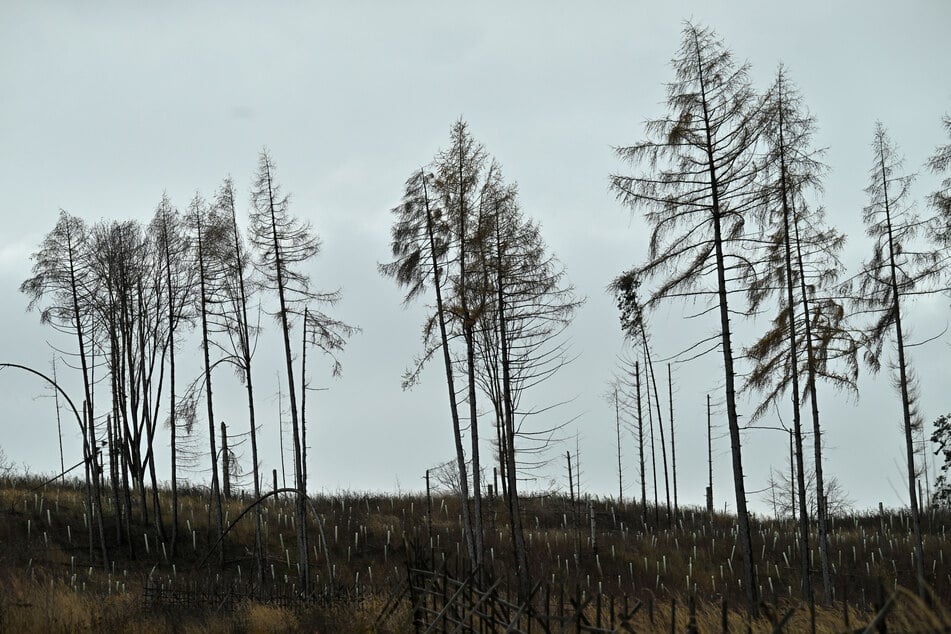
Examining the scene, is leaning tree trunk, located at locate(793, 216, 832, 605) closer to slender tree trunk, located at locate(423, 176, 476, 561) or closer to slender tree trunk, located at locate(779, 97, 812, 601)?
slender tree trunk, located at locate(779, 97, 812, 601)

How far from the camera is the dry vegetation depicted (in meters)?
13.1

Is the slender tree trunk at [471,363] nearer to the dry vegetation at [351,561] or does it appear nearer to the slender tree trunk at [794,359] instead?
the dry vegetation at [351,561]

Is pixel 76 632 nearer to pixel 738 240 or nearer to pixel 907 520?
pixel 738 240

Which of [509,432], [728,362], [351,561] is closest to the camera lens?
[728,362]

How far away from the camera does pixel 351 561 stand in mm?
24062

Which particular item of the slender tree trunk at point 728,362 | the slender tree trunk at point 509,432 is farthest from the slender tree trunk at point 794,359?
the slender tree trunk at point 509,432

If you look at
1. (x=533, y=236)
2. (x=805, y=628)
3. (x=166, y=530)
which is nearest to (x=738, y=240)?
(x=533, y=236)

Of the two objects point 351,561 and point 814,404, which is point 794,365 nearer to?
point 814,404

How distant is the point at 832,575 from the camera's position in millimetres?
22938

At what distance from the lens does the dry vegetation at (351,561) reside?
13.1m

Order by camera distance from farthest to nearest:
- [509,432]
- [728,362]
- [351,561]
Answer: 1. [351,561]
2. [509,432]
3. [728,362]

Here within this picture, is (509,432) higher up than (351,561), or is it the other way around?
(509,432)

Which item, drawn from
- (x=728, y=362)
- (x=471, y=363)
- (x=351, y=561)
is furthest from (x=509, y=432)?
(x=351, y=561)

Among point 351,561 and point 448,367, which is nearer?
point 448,367
